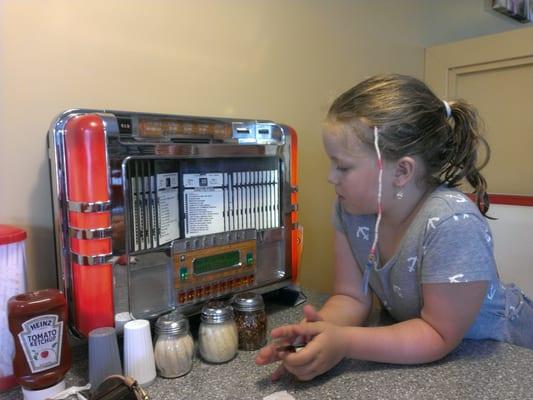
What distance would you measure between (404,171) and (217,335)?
1.33 feet

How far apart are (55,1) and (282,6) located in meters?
0.58

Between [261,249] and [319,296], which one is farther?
[319,296]

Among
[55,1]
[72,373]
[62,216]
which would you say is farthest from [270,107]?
[72,373]

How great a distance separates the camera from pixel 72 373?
638 millimetres

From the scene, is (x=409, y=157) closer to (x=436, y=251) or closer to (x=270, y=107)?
(x=436, y=251)

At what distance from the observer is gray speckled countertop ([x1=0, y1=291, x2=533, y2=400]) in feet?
1.85

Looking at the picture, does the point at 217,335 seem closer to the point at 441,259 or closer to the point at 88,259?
the point at 88,259

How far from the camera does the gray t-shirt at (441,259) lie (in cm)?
64

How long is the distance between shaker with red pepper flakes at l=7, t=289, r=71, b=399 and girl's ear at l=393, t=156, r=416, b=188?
21.4 inches

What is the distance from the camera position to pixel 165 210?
718 millimetres

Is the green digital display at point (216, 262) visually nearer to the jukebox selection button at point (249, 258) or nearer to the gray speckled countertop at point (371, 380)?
the jukebox selection button at point (249, 258)

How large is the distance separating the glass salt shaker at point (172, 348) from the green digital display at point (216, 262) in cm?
12

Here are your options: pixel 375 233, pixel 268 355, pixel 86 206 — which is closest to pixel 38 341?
pixel 86 206

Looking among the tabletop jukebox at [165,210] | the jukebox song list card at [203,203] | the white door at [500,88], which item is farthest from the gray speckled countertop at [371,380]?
the white door at [500,88]
